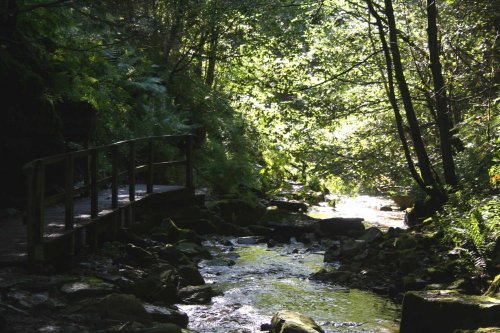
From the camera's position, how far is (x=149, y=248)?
11.1 metres

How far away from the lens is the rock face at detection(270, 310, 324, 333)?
22.0 ft

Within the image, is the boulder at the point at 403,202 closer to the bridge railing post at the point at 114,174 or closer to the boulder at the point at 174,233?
the boulder at the point at 174,233

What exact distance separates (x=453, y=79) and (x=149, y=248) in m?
6.84

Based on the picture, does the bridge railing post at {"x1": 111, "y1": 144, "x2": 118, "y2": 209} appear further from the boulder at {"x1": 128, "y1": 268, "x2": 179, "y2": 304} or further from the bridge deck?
the boulder at {"x1": 128, "y1": 268, "x2": 179, "y2": 304}

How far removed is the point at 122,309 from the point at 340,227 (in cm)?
1034

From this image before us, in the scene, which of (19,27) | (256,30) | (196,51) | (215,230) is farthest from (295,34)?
(19,27)

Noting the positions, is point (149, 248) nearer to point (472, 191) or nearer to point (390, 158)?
point (472, 191)

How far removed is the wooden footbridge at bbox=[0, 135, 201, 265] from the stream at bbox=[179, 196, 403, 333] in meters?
1.76

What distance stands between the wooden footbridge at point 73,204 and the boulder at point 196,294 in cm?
166

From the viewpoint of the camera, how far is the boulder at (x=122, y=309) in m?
6.15

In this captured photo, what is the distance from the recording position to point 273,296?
9.73 m

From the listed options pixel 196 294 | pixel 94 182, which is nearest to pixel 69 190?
pixel 94 182

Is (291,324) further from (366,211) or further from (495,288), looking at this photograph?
(366,211)

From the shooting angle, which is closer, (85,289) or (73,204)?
(85,289)
